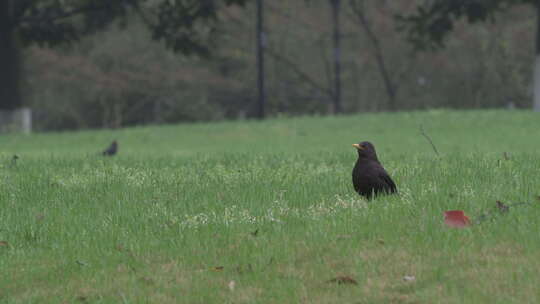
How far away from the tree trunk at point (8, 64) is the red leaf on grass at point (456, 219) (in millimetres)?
27838

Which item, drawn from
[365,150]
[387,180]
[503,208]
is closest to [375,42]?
[387,180]

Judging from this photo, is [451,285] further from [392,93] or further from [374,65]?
[374,65]

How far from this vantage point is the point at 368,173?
25.5 ft

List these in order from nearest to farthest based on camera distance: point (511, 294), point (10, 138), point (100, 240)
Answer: point (511, 294)
point (100, 240)
point (10, 138)

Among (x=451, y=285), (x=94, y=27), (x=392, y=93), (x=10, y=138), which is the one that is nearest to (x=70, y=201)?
(x=451, y=285)

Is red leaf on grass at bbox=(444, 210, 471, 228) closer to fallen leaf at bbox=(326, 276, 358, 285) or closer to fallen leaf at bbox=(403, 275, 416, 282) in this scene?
fallen leaf at bbox=(403, 275, 416, 282)

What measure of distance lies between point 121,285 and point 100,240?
3.54 feet

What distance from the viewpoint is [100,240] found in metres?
7.21

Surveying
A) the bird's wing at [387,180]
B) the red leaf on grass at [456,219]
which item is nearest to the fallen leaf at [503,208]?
the red leaf on grass at [456,219]

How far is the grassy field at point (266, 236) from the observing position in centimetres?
594

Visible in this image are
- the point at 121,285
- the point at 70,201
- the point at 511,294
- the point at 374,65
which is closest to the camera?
the point at 511,294

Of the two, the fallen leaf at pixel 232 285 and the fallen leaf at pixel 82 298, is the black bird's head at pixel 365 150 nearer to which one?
the fallen leaf at pixel 232 285

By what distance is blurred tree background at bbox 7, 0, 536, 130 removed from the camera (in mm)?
51219

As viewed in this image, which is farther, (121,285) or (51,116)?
(51,116)
